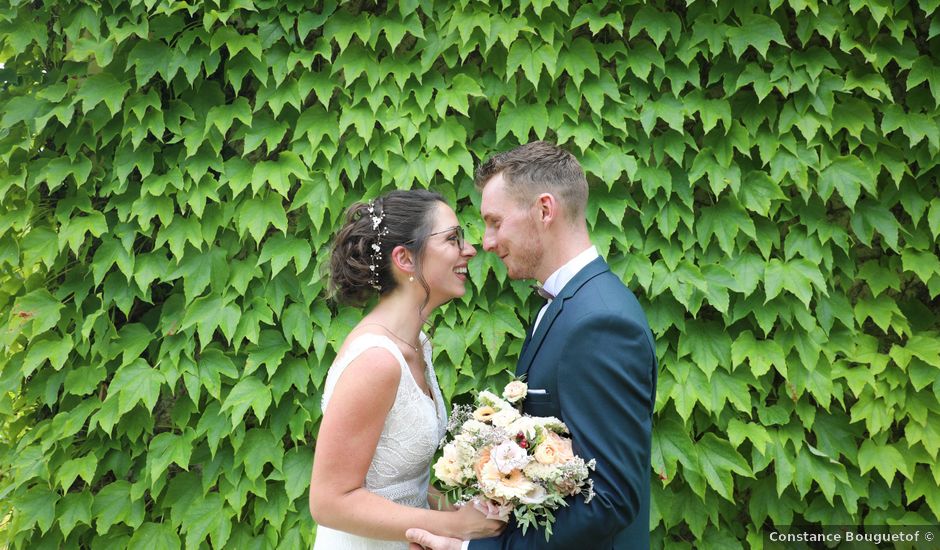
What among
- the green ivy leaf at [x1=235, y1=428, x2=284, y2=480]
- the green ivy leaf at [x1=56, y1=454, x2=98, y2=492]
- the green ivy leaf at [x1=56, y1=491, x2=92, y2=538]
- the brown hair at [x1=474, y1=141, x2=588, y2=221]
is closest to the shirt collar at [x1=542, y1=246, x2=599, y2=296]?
the brown hair at [x1=474, y1=141, x2=588, y2=221]

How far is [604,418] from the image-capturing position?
1655 mm

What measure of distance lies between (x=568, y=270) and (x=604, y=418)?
0.49m

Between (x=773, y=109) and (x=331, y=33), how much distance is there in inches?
77.3

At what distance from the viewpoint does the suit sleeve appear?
1.64m

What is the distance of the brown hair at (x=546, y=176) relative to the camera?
6.65 ft

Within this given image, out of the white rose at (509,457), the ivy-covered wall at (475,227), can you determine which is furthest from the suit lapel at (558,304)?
the ivy-covered wall at (475,227)

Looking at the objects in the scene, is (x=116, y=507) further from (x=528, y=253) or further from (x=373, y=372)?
(x=528, y=253)

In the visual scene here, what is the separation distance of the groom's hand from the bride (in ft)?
0.09

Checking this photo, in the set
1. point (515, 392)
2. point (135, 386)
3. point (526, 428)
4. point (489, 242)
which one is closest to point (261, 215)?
point (135, 386)

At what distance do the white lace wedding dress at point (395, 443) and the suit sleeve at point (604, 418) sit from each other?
0.43 metres

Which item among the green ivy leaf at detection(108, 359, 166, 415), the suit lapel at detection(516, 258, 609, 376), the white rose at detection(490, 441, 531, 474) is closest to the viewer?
the white rose at detection(490, 441, 531, 474)

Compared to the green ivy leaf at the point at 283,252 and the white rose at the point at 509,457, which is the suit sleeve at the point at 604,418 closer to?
the white rose at the point at 509,457

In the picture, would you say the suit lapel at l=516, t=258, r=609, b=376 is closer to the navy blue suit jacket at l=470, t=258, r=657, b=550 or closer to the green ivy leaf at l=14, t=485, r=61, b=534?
the navy blue suit jacket at l=470, t=258, r=657, b=550

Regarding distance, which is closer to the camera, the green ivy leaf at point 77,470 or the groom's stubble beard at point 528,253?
the groom's stubble beard at point 528,253
